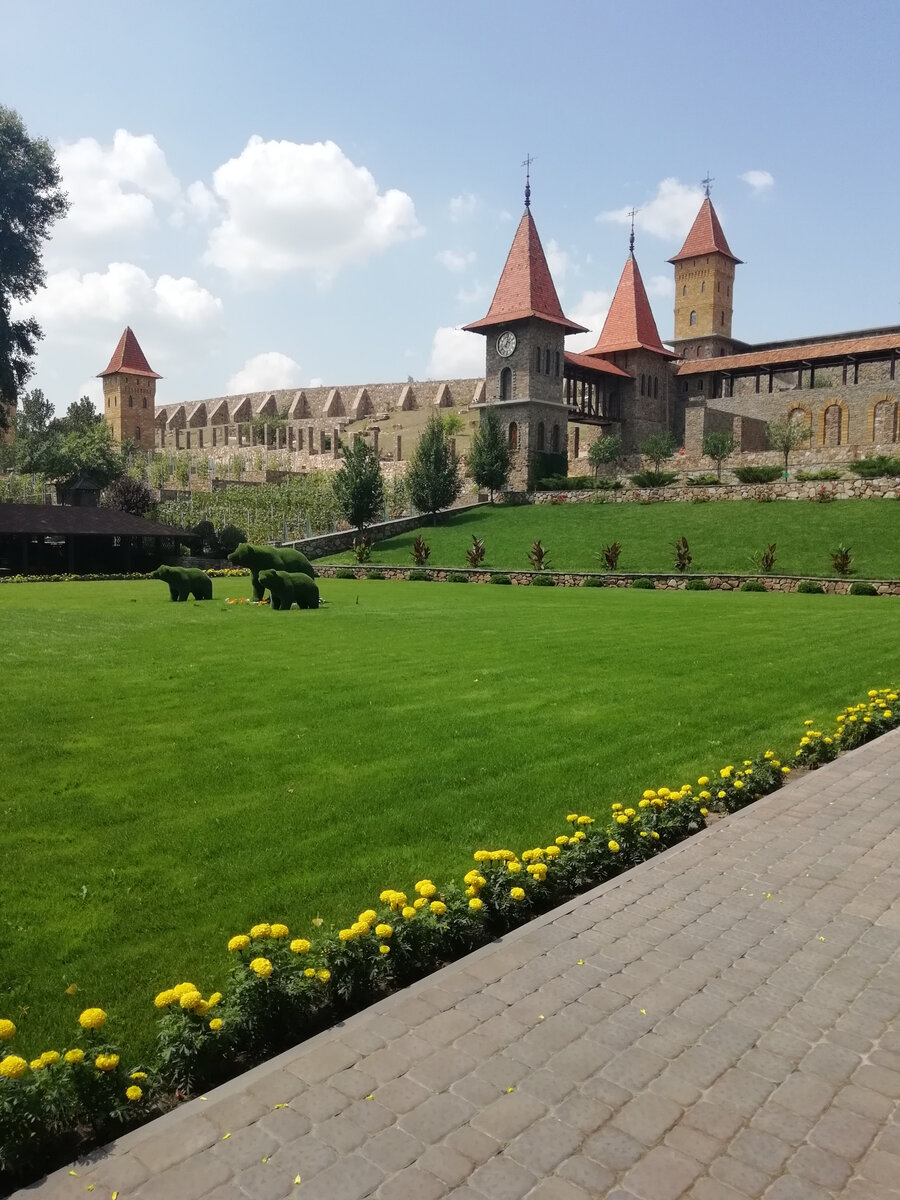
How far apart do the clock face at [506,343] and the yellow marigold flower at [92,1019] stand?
4932 cm

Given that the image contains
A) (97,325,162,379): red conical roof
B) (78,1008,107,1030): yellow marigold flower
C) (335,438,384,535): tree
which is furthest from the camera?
(97,325,162,379): red conical roof

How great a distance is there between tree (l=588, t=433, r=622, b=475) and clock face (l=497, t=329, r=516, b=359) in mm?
7609

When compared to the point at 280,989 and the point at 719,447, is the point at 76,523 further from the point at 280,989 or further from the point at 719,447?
the point at 280,989

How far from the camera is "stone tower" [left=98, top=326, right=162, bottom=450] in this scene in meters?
83.9

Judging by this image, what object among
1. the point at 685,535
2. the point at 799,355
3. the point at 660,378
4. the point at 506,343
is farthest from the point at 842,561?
the point at 660,378

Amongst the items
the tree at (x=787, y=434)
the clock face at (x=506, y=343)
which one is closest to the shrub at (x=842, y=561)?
the tree at (x=787, y=434)

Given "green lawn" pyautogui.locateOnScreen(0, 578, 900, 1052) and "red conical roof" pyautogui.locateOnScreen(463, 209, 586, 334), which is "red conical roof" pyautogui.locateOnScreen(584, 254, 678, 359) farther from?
"green lawn" pyautogui.locateOnScreen(0, 578, 900, 1052)

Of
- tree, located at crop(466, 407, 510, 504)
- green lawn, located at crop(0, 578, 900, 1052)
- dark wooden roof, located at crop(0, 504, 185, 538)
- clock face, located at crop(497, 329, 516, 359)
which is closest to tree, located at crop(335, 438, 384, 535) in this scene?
tree, located at crop(466, 407, 510, 504)

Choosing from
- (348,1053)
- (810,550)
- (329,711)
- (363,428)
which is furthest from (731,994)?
(363,428)

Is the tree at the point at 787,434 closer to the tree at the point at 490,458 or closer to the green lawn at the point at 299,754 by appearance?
the tree at the point at 490,458

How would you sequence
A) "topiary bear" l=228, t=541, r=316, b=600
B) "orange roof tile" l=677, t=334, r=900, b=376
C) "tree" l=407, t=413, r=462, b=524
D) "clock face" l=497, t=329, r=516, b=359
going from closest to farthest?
"topiary bear" l=228, t=541, r=316, b=600 → "tree" l=407, t=413, r=462, b=524 → "orange roof tile" l=677, t=334, r=900, b=376 → "clock face" l=497, t=329, r=516, b=359

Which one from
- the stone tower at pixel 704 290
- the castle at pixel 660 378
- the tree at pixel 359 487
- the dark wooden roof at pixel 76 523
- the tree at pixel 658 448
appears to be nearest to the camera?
the dark wooden roof at pixel 76 523

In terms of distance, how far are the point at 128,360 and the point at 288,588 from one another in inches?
3011

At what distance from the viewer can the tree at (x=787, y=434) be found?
4284 cm
